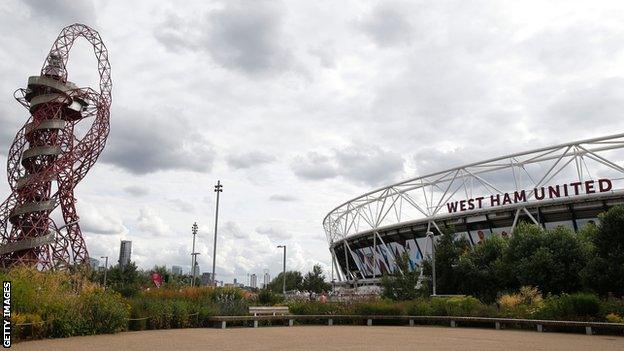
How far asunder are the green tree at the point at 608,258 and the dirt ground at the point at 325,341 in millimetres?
9854

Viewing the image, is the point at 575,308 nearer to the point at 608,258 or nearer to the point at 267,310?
the point at 608,258

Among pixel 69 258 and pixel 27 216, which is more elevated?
pixel 27 216

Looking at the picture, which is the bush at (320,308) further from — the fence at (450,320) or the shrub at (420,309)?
the shrub at (420,309)

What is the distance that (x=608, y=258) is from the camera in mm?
24578

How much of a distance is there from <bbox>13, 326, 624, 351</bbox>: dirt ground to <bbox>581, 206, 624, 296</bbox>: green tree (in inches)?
388

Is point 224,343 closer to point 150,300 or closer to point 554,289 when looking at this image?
point 150,300

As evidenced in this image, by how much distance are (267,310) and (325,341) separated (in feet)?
22.7

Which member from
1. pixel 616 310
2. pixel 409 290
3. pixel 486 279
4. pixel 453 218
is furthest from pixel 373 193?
pixel 616 310

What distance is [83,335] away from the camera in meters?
14.0

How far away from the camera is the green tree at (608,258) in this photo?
23922mm

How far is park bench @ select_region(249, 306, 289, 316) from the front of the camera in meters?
20.0

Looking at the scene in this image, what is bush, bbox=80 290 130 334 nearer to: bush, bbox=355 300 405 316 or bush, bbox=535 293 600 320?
bush, bbox=355 300 405 316

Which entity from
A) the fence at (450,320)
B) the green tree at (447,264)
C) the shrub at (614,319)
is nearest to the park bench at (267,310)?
the fence at (450,320)

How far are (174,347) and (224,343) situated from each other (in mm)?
1551
